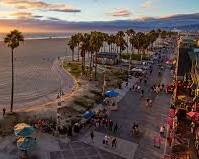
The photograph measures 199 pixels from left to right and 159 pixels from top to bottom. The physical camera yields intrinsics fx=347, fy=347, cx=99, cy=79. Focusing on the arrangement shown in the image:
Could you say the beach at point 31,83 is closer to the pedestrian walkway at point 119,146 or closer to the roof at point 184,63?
the pedestrian walkway at point 119,146

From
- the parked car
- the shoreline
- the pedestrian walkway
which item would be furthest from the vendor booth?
the parked car

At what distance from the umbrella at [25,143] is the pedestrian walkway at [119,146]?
6541 mm

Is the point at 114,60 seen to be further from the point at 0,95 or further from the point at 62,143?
the point at 62,143

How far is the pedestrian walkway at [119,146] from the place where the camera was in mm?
34938

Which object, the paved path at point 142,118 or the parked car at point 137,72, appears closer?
the paved path at point 142,118

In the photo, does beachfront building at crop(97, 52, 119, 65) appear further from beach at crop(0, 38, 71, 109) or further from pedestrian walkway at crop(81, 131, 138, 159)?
pedestrian walkway at crop(81, 131, 138, 159)

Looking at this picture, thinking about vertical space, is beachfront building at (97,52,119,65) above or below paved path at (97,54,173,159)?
above

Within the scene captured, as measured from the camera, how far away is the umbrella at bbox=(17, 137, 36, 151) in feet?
106

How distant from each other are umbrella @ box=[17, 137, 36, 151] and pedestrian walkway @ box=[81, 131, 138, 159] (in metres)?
6.54

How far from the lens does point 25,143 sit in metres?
32.5

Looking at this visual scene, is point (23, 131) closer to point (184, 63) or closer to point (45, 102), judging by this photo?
point (45, 102)

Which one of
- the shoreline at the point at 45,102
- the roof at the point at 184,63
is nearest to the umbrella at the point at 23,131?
the shoreline at the point at 45,102

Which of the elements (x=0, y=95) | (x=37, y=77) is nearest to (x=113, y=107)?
(x=0, y=95)

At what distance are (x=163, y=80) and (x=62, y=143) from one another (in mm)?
42752
